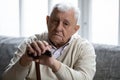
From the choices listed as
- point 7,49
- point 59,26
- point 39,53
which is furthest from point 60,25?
point 7,49

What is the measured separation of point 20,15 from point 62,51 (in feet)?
3.18

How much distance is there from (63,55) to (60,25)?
0.22 m

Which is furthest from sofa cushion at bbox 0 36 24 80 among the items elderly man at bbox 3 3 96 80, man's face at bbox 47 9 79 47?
man's face at bbox 47 9 79 47

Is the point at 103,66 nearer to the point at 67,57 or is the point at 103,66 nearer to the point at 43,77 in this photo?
the point at 67,57

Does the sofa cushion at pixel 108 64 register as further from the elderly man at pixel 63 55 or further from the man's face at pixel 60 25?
the man's face at pixel 60 25

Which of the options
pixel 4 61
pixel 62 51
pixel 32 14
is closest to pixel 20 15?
pixel 32 14

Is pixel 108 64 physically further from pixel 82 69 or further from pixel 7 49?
pixel 7 49

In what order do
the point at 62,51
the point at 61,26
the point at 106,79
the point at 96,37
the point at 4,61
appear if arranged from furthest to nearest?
1. the point at 96,37
2. the point at 4,61
3. the point at 106,79
4. the point at 62,51
5. the point at 61,26

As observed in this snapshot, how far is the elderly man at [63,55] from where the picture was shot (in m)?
1.59

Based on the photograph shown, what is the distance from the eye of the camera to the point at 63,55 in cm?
185

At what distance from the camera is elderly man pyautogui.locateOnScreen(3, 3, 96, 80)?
159 centimetres

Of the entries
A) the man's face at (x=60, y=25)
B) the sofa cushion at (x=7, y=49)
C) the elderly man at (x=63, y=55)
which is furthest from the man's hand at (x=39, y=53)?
the sofa cushion at (x=7, y=49)

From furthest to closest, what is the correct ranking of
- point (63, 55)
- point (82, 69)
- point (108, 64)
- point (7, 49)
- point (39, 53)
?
point (7, 49)
point (108, 64)
point (63, 55)
point (82, 69)
point (39, 53)

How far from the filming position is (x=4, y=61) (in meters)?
2.29
